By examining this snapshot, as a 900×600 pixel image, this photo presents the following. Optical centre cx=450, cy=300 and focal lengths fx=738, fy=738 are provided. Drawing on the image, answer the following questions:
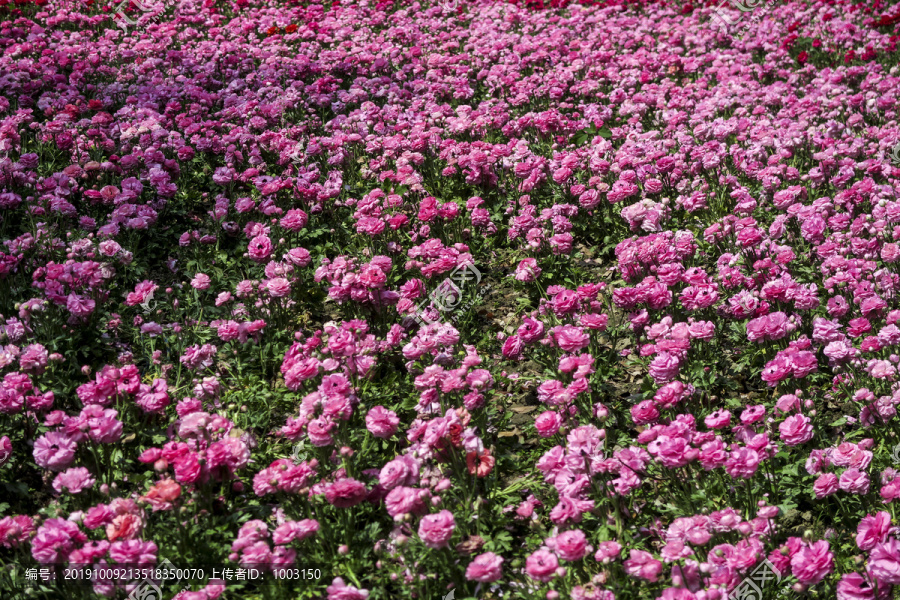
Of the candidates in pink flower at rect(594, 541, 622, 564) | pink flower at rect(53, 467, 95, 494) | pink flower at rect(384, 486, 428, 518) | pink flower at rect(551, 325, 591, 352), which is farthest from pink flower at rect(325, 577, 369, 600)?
pink flower at rect(551, 325, 591, 352)

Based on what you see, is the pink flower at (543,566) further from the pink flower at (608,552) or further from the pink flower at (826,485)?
the pink flower at (826,485)

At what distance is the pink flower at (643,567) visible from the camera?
9.05ft

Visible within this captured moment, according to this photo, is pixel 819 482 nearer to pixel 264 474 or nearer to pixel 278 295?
pixel 264 474

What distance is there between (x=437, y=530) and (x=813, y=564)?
4.39 feet

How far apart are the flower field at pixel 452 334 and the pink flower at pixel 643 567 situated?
0.01m

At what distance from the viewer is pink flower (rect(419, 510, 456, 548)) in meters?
2.77

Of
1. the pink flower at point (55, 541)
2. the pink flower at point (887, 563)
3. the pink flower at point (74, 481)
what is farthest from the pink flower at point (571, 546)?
the pink flower at point (74, 481)

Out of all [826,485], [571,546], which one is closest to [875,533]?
[826,485]

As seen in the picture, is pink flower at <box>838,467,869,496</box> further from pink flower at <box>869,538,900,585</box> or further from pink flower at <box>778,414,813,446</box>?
pink flower at <box>869,538,900,585</box>

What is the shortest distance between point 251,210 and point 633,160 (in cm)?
304

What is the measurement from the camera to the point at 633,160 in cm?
577

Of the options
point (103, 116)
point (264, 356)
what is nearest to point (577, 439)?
point (264, 356)

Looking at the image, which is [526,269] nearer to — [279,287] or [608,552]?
[279,287]

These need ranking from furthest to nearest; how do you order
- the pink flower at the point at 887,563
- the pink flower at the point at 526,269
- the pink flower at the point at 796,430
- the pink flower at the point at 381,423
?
the pink flower at the point at 526,269
the pink flower at the point at 381,423
the pink flower at the point at 796,430
the pink flower at the point at 887,563
